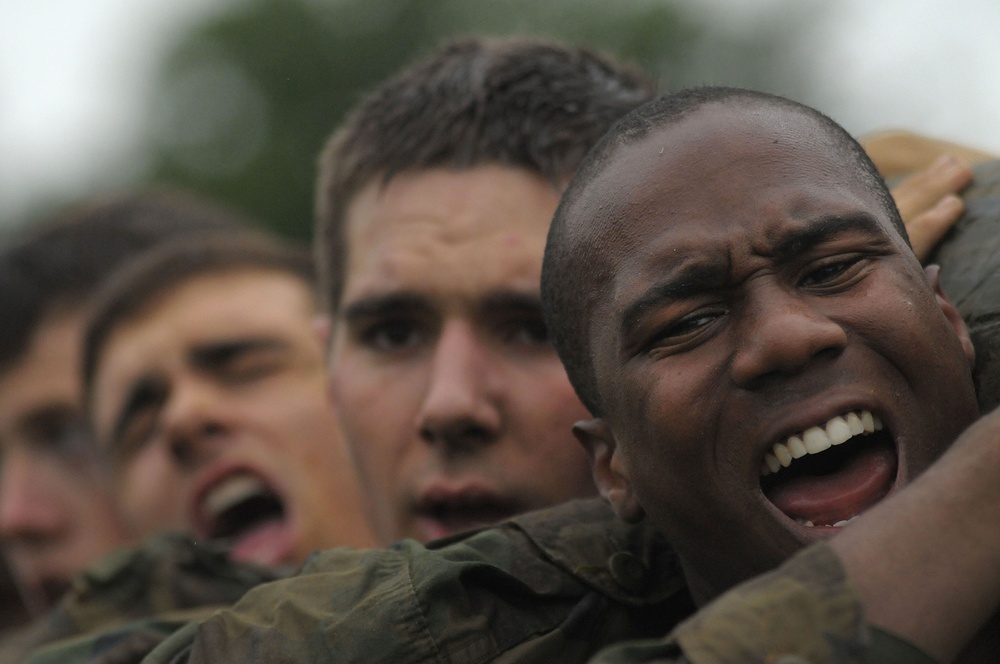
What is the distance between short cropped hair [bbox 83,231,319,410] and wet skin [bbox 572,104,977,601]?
2.76 m

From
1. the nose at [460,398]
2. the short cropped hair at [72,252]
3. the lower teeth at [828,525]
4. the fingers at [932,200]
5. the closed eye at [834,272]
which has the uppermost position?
the closed eye at [834,272]

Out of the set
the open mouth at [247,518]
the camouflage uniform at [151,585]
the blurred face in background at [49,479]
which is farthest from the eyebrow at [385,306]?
the blurred face in background at [49,479]

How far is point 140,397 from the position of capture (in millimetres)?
4652

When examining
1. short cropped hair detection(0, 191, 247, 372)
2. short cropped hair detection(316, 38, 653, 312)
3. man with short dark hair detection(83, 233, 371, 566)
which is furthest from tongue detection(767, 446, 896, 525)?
short cropped hair detection(0, 191, 247, 372)

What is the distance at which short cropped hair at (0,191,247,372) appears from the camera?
5531mm

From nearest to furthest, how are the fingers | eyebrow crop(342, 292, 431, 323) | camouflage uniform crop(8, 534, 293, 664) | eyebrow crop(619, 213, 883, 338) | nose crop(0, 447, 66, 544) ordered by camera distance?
1. eyebrow crop(619, 213, 883, 338)
2. the fingers
3. eyebrow crop(342, 292, 431, 323)
4. camouflage uniform crop(8, 534, 293, 664)
5. nose crop(0, 447, 66, 544)

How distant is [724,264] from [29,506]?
12.5ft

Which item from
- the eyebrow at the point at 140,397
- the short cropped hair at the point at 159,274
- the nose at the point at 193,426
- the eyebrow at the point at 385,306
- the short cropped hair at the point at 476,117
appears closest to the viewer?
the eyebrow at the point at 385,306

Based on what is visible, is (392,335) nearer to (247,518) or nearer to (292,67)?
(247,518)

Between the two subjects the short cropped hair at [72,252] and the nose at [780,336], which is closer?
the nose at [780,336]

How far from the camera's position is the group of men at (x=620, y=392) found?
1.93 m

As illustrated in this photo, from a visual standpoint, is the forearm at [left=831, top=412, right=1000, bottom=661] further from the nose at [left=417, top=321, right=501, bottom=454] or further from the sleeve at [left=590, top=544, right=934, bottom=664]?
the nose at [left=417, top=321, right=501, bottom=454]

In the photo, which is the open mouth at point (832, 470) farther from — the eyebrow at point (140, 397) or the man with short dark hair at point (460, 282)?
the eyebrow at point (140, 397)

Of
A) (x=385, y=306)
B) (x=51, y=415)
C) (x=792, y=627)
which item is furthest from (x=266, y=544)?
(x=792, y=627)
